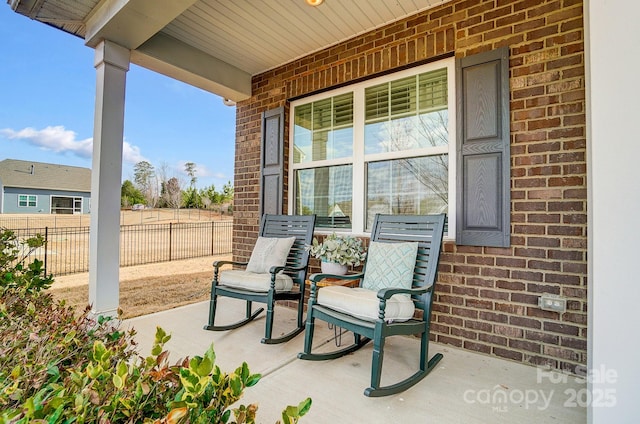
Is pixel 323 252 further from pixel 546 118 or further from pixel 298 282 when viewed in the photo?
pixel 546 118

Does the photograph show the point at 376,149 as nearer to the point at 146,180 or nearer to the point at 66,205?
the point at 146,180

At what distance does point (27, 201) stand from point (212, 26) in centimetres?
1817

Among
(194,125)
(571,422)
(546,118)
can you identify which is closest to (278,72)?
(546,118)

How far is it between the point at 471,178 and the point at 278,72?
2756 millimetres

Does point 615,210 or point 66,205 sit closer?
point 615,210

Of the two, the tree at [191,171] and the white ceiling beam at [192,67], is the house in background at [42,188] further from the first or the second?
the white ceiling beam at [192,67]

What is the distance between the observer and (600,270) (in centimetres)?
119

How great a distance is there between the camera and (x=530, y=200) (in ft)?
7.67

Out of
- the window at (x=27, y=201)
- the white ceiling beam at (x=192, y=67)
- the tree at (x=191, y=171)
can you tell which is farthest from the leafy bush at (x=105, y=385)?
the window at (x=27, y=201)

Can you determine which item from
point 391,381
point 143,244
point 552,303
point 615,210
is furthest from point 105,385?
point 143,244

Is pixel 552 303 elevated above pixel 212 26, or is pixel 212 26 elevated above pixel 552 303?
pixel 212 26

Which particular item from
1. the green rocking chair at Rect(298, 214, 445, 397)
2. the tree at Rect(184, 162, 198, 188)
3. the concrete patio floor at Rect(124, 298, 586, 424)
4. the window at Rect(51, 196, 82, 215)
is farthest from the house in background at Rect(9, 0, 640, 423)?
the window at Rect(51, 196, 82, 215)

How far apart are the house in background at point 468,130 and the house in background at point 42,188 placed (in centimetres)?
1708

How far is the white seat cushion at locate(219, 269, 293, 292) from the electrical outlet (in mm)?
2016
